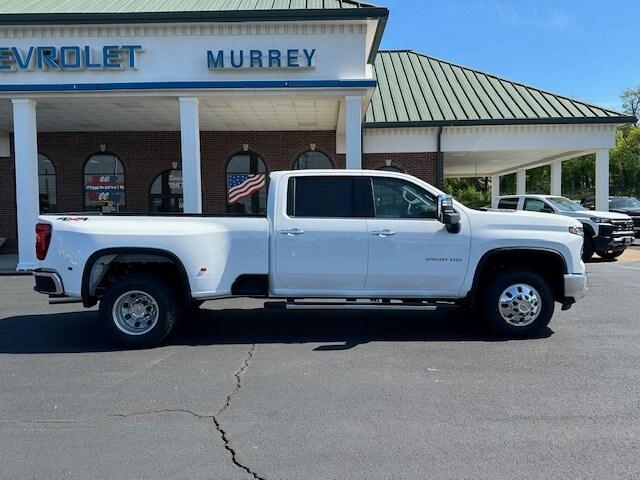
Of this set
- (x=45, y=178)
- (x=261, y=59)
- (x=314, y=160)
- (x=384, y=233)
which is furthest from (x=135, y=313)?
(x=45, y=178)

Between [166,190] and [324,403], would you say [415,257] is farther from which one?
[166,190]

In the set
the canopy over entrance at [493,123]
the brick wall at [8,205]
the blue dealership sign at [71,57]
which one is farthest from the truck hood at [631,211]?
the brick wall at [8,205]

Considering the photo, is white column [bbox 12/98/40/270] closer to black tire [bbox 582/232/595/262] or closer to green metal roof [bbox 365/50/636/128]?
green metal roof [bbox 365/50/636/128]

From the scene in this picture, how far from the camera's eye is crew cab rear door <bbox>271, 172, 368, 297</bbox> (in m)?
6.40

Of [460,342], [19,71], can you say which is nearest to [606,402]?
[460,342]

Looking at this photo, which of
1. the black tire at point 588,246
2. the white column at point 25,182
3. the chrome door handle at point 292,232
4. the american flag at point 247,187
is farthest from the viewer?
the american flag at point 247,187

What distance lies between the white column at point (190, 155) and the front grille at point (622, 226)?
36.9 feet

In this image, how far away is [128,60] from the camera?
1311cm

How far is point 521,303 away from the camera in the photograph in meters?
6.48

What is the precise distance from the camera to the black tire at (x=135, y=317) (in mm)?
6266

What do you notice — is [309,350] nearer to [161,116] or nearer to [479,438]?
[479,438]

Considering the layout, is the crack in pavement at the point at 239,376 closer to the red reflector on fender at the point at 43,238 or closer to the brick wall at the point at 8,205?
the red reflector on fender at the point at 43,238

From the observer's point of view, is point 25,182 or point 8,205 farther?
point 8,205

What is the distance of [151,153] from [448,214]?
49.8 ft
